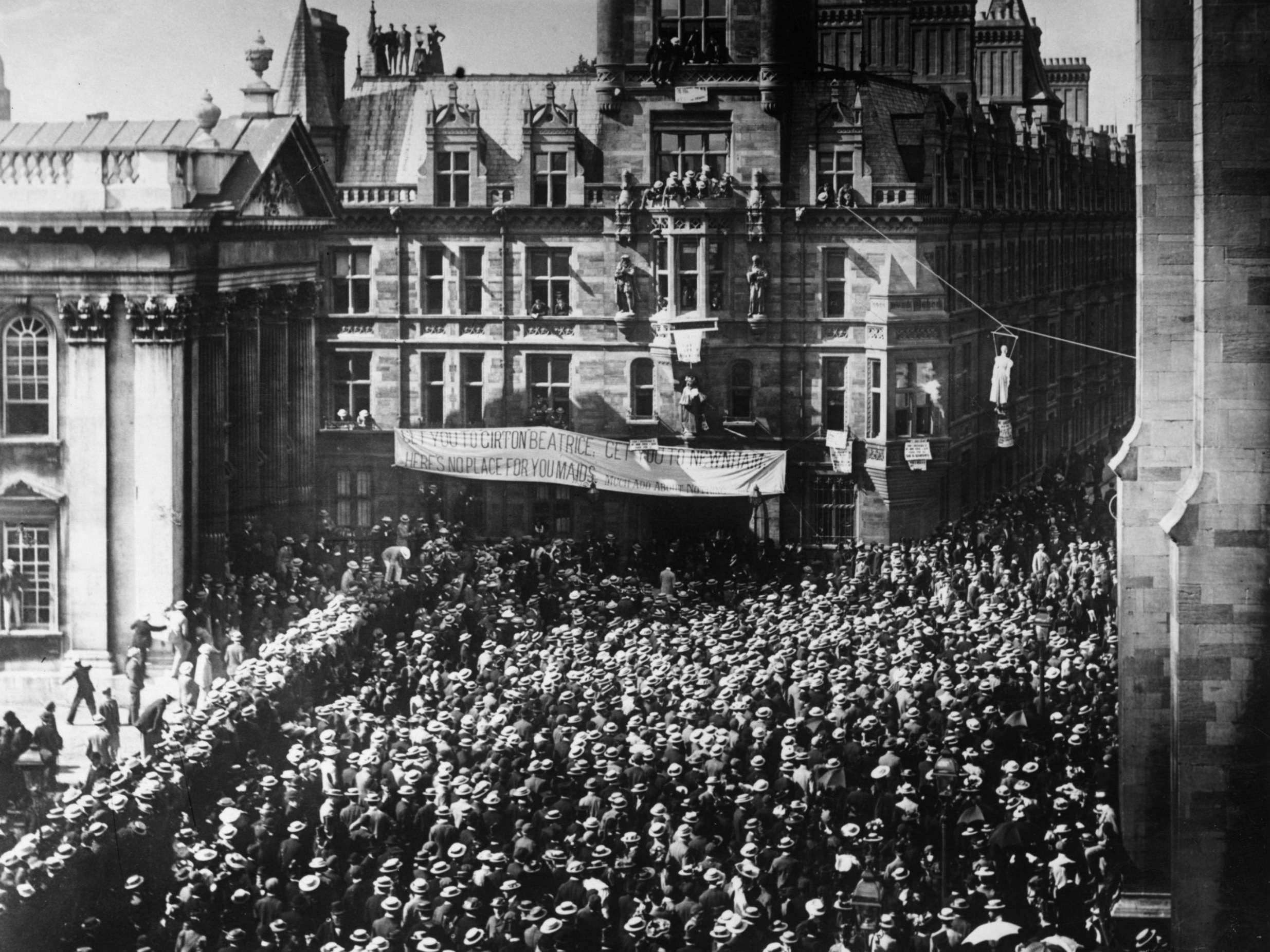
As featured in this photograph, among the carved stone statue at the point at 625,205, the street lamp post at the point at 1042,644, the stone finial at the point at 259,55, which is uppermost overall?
the stone finial at the point at 259,55

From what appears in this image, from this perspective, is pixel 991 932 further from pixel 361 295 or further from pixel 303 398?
pixel 361 295

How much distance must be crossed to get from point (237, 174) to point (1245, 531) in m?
17.3

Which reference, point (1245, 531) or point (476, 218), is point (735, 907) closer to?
point (1245, 531)

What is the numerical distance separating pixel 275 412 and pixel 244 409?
1371mm

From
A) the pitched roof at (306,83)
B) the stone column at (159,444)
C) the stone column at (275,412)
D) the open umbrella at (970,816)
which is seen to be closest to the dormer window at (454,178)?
the pitched roof at (306,83)

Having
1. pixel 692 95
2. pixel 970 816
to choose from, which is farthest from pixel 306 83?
pixel 970 816

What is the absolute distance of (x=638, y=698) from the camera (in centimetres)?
2634

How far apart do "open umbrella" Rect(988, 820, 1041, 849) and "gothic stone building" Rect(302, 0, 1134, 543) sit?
1042 cm

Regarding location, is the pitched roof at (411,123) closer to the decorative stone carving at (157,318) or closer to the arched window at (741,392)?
the arched window at (741,392)

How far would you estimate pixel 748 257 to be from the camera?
3519 centimetres

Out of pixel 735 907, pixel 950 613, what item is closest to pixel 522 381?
pixel 950 613

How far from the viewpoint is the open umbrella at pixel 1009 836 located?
2167 centimetres

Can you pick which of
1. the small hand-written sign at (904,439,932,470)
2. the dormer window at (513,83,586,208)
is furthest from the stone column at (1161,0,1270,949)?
the dormer window at (513,83,586,208)

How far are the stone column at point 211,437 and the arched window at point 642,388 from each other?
749 centimetres
